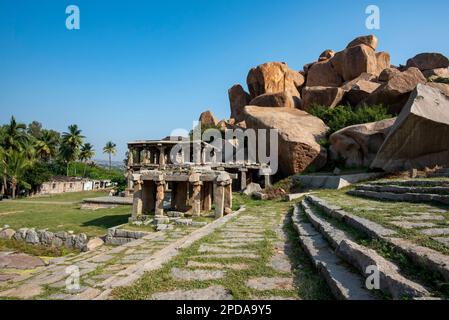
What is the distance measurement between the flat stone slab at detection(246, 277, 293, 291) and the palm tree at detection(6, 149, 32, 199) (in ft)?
119

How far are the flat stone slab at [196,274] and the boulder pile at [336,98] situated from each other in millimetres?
12154

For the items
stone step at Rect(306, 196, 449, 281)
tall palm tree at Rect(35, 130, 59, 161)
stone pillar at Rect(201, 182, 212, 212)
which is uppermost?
tall palm tree at Rect(35, 130, 59, 161)

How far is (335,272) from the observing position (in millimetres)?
2949

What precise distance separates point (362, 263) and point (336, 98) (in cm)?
2696

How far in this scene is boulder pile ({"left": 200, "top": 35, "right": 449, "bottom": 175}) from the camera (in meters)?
18.6

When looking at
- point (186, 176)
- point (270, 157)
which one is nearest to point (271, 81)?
point (270, 157)

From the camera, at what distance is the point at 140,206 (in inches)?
468

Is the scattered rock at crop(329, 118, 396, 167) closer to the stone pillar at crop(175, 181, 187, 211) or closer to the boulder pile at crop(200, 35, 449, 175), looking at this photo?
the boulder pile at crop(200, 35, 449, 175)

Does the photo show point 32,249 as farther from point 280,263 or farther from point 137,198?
point 280,263

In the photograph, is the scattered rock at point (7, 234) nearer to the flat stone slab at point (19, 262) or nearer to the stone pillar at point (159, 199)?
the flat stone slab at point (19, 262)

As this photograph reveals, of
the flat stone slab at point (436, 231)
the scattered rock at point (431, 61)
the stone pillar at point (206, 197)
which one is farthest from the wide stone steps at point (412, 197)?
the scattered rock at point (431, 61)

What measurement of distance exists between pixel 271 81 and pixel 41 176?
103 ft

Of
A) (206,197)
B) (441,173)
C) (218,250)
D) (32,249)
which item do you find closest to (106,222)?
(32,249)

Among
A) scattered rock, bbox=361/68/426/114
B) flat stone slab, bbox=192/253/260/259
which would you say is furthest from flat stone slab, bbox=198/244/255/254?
scattered rock, bbox=361/68/426/114
